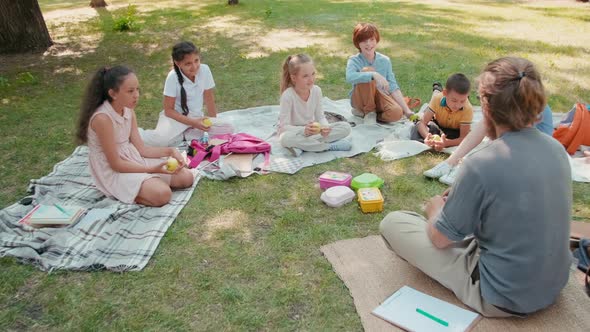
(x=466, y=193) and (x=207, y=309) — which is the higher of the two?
(x=466, y=193)

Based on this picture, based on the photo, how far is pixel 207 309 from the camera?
2691mm

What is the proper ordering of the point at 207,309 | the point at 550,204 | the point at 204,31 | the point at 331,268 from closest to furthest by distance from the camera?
the point at 550,204
the point at 207,309
the point at 331,268
the point at 204,31

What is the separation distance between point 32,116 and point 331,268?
474cm

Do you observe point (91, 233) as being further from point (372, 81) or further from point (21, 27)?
point (21, 27)

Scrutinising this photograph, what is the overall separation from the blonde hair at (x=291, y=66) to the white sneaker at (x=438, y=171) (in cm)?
160

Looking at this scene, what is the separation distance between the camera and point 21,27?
343 inches

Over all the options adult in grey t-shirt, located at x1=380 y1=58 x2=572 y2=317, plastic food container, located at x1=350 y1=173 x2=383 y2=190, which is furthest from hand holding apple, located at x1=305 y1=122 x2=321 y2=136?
adult in grey t-shirt, located at x1=380 y1=58 x2=572 y2=317

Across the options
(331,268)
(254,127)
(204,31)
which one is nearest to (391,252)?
(331,268)

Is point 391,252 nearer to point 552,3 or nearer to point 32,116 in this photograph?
point 32,116

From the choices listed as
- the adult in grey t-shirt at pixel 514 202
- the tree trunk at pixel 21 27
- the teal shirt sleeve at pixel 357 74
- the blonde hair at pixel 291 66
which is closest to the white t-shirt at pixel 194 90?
the blonde hair at pixel 291 66

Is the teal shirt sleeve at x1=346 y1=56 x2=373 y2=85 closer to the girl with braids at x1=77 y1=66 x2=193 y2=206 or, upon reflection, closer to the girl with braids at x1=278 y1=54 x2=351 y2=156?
the girl with braids at x1=278 y1=54 x2=351 y2=156

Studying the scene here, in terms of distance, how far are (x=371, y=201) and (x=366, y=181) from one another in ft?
1.17

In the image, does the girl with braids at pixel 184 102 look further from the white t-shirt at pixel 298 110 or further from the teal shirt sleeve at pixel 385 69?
the teal shirt sleeve at pixel 385 69

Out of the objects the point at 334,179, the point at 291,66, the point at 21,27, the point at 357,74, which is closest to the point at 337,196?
the point at 334,179
